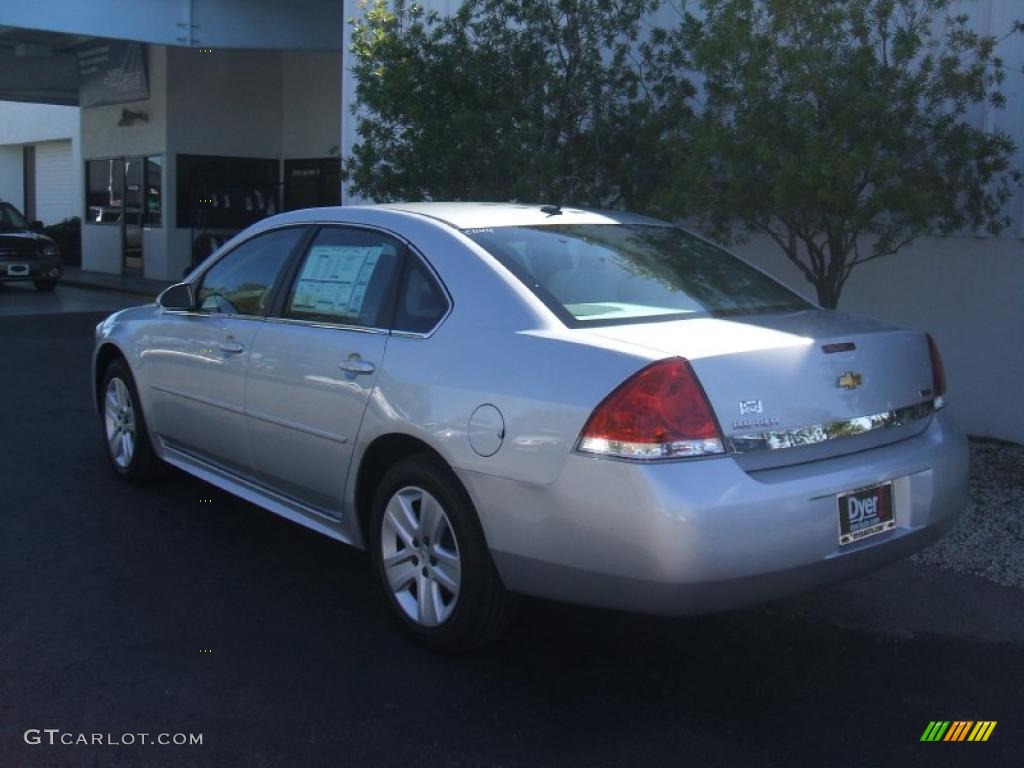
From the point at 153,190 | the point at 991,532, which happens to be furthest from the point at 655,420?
the point at 153,190

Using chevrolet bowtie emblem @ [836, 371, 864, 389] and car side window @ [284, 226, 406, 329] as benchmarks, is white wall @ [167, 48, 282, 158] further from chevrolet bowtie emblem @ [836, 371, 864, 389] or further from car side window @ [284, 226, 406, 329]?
chevrolet bowtie emblem @ [836, 371, 864, 389]

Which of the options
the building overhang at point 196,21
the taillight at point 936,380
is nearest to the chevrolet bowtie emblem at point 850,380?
the taillight at point 936,380

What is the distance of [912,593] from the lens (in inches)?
205

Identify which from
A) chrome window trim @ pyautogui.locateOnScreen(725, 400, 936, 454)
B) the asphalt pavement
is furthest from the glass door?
chrome window trim @ pyautogui.locateOnScreen(725, 400, 936, 454)

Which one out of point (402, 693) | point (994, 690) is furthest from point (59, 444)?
point (994, 690)

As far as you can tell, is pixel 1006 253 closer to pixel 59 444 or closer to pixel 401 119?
pixel 401 119

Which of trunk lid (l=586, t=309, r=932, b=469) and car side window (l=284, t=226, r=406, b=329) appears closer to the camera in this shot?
trunk lid (l=586, t=309, r=932, b=469)

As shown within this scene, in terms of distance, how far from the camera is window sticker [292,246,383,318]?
16.3 feet

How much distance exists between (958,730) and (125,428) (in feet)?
15.3

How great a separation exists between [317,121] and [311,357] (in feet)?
57.2

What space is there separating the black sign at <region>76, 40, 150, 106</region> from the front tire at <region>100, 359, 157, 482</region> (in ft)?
52.4

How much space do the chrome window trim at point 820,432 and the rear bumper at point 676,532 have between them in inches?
3.3

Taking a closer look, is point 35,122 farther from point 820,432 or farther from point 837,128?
point 820,432

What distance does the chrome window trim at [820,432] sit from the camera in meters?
3.81
